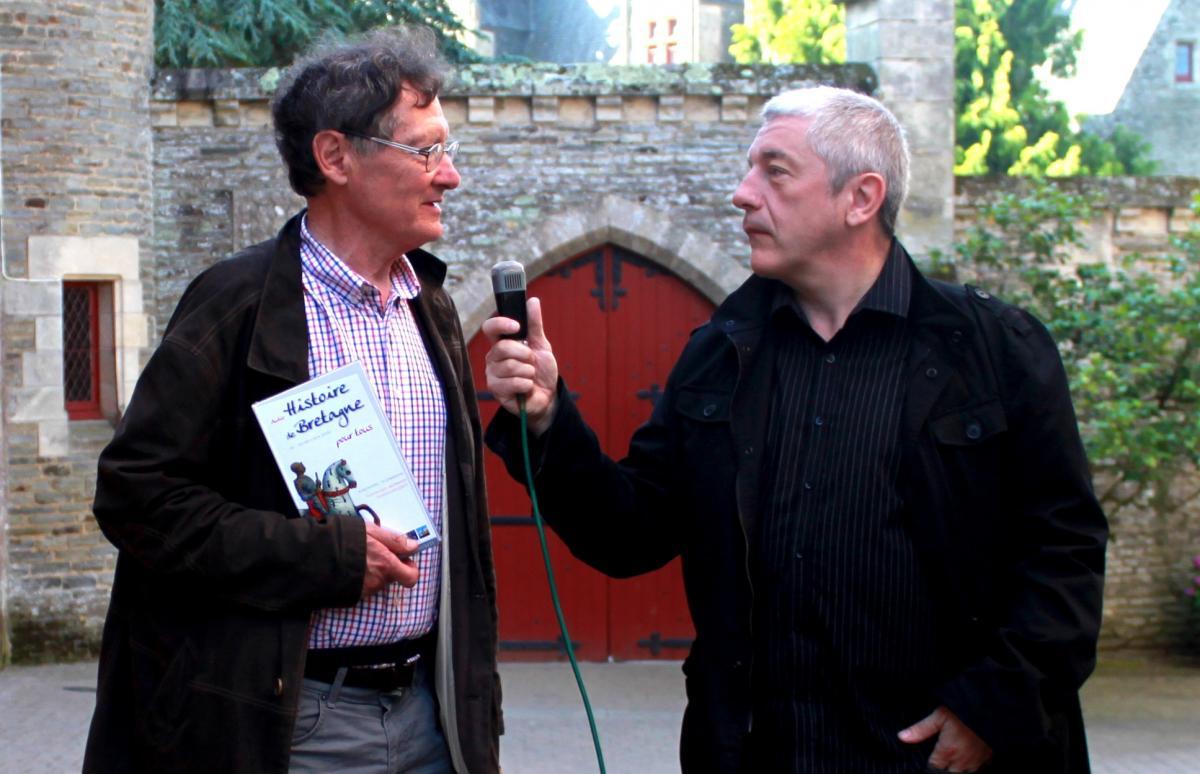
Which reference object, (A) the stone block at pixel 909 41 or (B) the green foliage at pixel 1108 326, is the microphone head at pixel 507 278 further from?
(A) the stone block at pixel 909 41

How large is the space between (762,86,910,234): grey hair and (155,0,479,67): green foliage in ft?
27.6

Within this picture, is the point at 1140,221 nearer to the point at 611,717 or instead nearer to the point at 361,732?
the point at 611,717

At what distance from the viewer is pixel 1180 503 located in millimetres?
9570

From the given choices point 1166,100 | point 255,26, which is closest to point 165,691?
point 255,26

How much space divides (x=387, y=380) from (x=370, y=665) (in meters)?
0.52

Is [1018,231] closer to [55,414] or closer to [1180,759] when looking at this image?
Answer: [1180,759]

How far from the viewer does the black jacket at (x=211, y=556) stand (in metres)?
2.55

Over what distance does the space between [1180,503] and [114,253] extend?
22.0 ft

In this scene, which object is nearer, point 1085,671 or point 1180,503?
point 1085,671

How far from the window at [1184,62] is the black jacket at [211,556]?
31062 mm

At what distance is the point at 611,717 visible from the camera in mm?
8078

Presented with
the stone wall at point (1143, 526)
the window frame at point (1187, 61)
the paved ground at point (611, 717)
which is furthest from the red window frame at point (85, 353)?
the window frame at point (1187, 61)

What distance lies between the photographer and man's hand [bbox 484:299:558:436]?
2.70 meters

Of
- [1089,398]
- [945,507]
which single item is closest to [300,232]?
[945,507]
